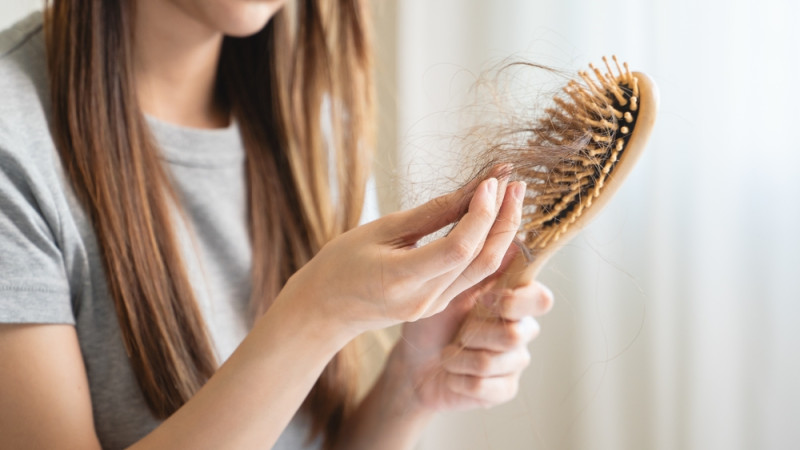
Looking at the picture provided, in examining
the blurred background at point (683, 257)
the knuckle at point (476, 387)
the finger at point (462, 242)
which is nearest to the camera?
the finger at point (462, 242)

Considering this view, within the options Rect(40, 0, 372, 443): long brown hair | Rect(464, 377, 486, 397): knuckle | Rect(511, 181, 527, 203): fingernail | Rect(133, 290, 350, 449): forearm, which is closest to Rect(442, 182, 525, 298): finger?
Rect(511, 181, 527, 203): fingernail

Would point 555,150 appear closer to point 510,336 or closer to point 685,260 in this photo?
point 510,336

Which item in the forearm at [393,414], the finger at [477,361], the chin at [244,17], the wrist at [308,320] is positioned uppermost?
the chin at [244,17]

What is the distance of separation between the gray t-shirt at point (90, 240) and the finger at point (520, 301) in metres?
0.24

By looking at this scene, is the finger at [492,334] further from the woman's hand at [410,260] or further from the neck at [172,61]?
the neck at [172,61]

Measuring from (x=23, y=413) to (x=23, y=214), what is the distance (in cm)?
15

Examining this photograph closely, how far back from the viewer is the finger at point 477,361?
23.2 inches

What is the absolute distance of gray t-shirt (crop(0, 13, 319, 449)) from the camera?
1.69ft

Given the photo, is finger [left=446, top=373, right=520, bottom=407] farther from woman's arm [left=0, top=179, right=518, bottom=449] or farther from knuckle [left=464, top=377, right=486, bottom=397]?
woman's arm [left=0, top=179, right=518, bottom=449]

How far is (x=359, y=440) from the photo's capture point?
68cm

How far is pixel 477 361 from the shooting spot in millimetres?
588

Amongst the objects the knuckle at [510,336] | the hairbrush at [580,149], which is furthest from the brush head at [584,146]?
the knuckle at [510,336]

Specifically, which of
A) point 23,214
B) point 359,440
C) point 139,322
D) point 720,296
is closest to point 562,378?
point 720,296

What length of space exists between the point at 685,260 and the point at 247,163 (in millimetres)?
580
